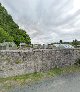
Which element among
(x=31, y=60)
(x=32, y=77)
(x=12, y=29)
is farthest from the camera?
(x=12, y=29)

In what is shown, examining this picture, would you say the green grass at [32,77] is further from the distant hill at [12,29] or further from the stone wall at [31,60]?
the distant hill at [12,29]

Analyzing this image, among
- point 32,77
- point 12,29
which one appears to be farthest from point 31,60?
point 12,29

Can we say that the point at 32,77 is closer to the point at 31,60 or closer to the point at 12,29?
the point at 31,60

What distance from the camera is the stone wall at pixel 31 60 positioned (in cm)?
3303

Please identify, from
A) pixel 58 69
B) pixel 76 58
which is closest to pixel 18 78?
pixel 58 69

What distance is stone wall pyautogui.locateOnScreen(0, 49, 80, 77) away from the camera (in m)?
33.0

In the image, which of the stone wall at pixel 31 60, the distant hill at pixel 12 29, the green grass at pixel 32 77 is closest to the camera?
the green grass at pixel 32 77

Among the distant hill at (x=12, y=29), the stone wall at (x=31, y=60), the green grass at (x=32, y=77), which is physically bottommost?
the green grass at (x=32, y=77)

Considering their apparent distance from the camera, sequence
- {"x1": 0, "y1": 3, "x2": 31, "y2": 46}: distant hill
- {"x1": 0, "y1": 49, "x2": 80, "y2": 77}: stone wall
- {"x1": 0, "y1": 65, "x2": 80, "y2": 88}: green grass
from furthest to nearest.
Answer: {"x1": 0, "y1": 3, "x2": 31, "y2": 46}: distant hill < {"x1": 0, "y1": 49, "x2": 80, "y2": 77}: stone wall < {"x1": 0, "y1": 65, "x2": 80, "y2": 88}: green grass

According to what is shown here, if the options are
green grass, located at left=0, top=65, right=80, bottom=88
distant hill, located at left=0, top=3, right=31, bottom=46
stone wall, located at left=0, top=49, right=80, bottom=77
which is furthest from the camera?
distant hill, located at left=0, top=3, right=31, bottom=46

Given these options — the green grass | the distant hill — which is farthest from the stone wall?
the distant hill

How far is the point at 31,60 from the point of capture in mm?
37344

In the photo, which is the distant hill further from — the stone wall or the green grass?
the green grass

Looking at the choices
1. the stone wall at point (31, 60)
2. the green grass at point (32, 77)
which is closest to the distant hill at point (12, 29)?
the stone wall at point (31, 60)
